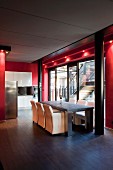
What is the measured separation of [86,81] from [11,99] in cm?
352

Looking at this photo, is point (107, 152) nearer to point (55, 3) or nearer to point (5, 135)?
point (5, 135)

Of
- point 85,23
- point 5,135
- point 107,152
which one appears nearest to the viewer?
point 107,152

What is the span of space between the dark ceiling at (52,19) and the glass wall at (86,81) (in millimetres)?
2170

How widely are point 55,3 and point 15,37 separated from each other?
2.33m

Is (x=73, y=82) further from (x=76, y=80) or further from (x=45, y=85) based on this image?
(x=45, y=85)

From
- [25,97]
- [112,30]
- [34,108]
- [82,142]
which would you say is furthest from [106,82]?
[25,97]

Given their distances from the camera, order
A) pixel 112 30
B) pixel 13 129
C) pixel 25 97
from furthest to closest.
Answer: pixel 25 97 → pixel 13 129 → pixel 112 30

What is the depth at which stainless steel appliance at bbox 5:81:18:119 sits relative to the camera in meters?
6.95

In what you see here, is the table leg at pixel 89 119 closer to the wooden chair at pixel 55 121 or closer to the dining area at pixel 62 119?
the dining area at pixel 62 119

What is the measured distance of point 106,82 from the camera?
551 cm

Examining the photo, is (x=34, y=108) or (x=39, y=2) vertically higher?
(x=39, y=2)

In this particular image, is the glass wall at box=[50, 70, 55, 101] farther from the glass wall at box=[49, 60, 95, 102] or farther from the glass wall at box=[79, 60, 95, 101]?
the glass wall at box=[79, 60, 95, 101]

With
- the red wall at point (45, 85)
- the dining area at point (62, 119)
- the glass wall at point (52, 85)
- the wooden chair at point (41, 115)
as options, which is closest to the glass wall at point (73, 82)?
the glass wall at point (52, 85)

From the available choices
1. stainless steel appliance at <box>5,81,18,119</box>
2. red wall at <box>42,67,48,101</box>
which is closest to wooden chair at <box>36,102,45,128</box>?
stainless steel appliance at <box>5,81,18,119</box>
